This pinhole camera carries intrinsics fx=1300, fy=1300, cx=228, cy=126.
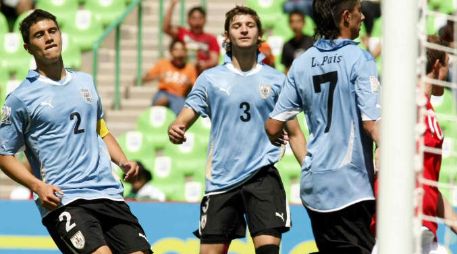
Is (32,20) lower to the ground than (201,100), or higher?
higher

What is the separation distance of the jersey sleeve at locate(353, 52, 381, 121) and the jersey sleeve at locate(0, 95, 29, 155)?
210cm

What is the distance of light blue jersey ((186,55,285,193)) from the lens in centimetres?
854

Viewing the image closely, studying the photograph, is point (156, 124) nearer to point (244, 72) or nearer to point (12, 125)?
point (244, 72)

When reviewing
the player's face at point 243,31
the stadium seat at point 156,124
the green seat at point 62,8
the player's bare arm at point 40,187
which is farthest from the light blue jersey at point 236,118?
the green seat at point 62,8

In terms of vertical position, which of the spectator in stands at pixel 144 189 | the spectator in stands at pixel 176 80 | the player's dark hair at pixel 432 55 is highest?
the player's dark hair at pixel 432 55

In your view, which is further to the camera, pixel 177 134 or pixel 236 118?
pixel 236 118

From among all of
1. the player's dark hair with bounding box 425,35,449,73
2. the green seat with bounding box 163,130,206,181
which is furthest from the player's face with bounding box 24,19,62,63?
the green seat with bounding box 163,130,206,181

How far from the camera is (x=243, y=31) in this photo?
342 inches

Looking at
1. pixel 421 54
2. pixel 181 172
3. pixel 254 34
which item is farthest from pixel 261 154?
pixel 181 172

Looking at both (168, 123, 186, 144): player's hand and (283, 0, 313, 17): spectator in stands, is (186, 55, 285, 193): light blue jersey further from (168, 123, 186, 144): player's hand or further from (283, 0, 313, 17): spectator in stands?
(283, 0, 313, 17): spectator in stands

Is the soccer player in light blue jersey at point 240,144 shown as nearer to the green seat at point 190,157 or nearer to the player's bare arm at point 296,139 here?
the player's bare arm at point 296,139

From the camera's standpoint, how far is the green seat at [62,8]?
15.8 m

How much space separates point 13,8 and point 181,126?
844 cm

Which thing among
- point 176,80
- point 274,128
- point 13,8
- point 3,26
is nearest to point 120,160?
point 274,128
